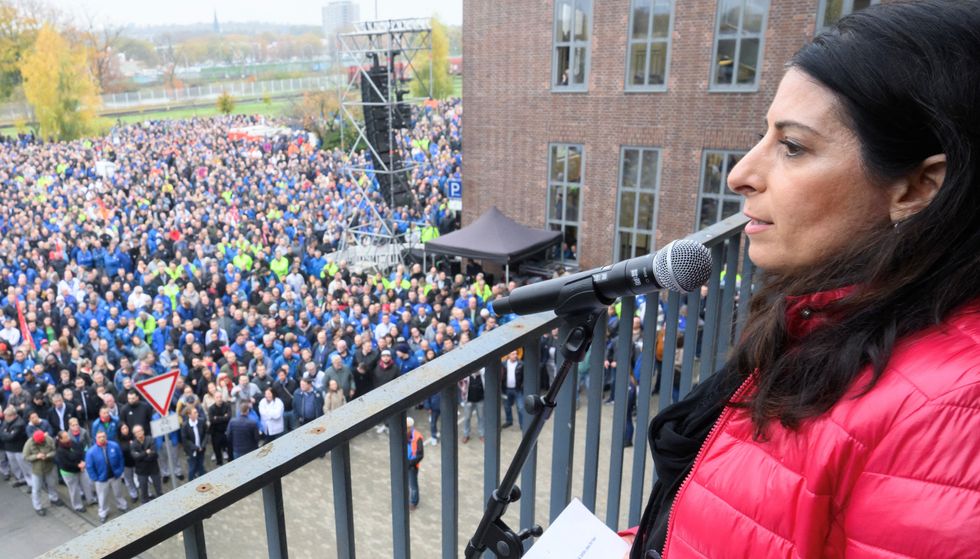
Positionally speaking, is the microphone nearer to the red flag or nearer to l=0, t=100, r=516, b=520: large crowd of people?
l=0, t=100, r=516, b=520: large crowd of people

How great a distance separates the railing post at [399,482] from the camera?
120 centimetres

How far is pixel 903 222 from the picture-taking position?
0.93 m

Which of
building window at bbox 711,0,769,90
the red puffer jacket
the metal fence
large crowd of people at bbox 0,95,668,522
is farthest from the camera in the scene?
the metal fence

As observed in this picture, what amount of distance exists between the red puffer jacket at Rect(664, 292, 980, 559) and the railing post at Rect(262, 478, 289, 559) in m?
0.64

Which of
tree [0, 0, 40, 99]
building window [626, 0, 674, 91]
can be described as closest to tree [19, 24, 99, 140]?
tree [0, 0, 40, 99]

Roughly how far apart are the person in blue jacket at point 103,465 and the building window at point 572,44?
13495mm

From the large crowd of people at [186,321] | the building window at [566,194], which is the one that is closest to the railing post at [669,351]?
the large crowd of people at [186,321]

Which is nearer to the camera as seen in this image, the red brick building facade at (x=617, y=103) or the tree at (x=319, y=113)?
the red brick building facade at (x=617, y=103)

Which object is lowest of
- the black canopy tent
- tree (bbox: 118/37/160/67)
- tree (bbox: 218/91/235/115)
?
the black canopy tent

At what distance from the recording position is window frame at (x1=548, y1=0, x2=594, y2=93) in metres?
16.7

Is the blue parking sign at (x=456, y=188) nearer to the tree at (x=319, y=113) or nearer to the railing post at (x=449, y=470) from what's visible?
the railing post at (x=449, y=470)

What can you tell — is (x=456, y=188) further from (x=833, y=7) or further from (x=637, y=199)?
(x=833, y=7)

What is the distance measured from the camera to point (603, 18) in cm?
1644

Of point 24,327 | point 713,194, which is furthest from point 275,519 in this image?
point 713,194
